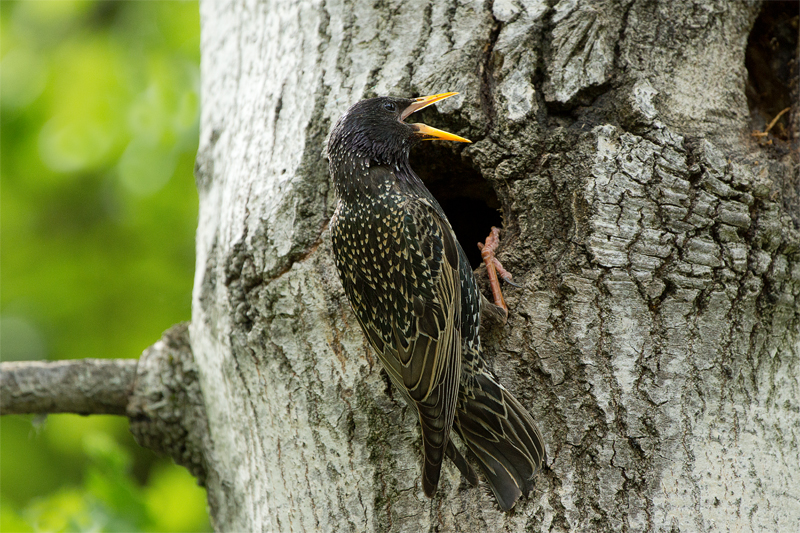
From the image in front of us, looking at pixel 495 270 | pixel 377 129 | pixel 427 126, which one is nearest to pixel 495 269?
pixel 495 270

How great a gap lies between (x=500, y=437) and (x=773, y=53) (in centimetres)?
215

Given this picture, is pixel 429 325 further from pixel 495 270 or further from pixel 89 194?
pixel 89 194

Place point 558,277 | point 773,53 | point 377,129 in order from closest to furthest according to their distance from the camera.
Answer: point 558,277 → point 377,129 → point 773,53

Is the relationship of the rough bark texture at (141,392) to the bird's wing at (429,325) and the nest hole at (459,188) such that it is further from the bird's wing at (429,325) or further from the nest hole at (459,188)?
the nest hole at (459,188)

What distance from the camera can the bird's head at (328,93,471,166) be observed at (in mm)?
2578

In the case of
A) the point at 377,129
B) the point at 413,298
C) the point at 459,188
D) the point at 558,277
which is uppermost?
the point at 377,129

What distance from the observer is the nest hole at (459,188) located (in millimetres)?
2941

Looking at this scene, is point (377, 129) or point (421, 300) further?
point (377, 129)

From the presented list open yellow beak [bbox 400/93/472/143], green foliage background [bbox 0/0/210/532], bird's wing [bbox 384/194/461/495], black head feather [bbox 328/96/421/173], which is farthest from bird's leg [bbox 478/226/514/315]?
green foliage background [bbox 0/0/210/532]

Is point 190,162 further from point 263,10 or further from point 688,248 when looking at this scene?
point 688,248

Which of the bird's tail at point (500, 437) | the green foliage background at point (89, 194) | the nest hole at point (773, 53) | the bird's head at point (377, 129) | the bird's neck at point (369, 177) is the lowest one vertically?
the bird's tail at point (500, 437)

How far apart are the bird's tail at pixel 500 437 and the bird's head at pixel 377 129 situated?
92cm

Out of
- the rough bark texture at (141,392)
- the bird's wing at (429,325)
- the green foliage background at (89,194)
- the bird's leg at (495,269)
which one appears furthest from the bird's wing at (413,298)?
the green foliage background at (89,194)

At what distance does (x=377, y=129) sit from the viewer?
8.93 feet
